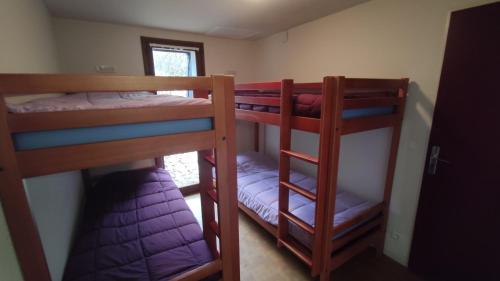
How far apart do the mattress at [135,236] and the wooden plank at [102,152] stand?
0.92 metres

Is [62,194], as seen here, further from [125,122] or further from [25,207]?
[125,122]

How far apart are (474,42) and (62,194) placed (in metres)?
3.33

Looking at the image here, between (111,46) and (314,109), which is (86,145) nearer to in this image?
(314,109)

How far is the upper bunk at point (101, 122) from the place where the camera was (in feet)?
2.52

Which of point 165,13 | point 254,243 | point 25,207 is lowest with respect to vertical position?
point 254,243

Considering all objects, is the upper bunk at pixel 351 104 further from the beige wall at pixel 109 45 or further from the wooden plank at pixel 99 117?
the beige wall at pixel 109 45

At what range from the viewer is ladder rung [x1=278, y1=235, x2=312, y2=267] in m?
1.80

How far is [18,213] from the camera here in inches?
31.9

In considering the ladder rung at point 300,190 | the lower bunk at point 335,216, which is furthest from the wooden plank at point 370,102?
the lower bunk at point 335,216

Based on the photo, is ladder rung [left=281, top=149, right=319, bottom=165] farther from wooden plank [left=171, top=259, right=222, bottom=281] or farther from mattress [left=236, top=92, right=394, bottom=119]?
wooden plank [left=171, top=259, right=222, bottom=281]

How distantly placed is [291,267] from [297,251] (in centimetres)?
28

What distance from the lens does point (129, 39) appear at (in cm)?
278

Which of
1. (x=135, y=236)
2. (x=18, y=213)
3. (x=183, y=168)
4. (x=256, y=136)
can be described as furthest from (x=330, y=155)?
(x=183, y=168)

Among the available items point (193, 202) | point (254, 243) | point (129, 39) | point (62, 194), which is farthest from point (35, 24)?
point (254, 243)
